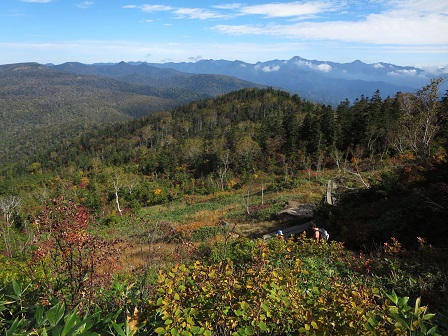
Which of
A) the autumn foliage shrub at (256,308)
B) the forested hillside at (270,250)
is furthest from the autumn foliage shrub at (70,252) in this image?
the autumn foliage shrub at (256,308)

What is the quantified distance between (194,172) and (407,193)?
4522cm

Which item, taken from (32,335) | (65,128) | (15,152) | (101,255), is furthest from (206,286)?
(65,128)

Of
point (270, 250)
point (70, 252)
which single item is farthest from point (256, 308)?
point (270, 250)

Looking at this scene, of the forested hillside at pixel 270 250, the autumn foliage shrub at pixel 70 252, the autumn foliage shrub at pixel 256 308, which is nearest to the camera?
the autumn foliage shrub at pixel 256 308

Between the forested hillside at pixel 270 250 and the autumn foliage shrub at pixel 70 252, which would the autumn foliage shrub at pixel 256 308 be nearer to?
the forested hillside at pixel 270 250

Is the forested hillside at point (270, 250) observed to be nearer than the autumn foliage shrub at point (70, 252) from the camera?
Yes

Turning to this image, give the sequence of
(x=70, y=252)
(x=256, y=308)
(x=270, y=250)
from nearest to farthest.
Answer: (x=256, y=308)
(x=70, y=252)
(x=270, y=250)

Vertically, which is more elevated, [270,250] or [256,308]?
[256,308]

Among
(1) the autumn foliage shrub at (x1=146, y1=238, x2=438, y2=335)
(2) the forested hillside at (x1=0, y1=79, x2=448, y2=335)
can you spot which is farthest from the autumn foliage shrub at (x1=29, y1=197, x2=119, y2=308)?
Result: (1) the autumn foliage shrub at (x1=146, y1=238, x2=438, y2=335)

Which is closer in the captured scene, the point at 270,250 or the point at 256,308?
the point at 256,308

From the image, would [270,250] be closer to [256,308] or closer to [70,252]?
[256,308]

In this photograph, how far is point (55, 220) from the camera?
376cm

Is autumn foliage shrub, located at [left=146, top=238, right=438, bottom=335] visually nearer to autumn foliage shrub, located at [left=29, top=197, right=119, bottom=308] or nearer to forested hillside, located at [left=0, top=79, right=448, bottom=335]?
forested hillside, located at [left=0, top=79, right=448, bottom=335]

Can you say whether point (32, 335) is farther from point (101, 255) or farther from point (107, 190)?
point (107, 190)
